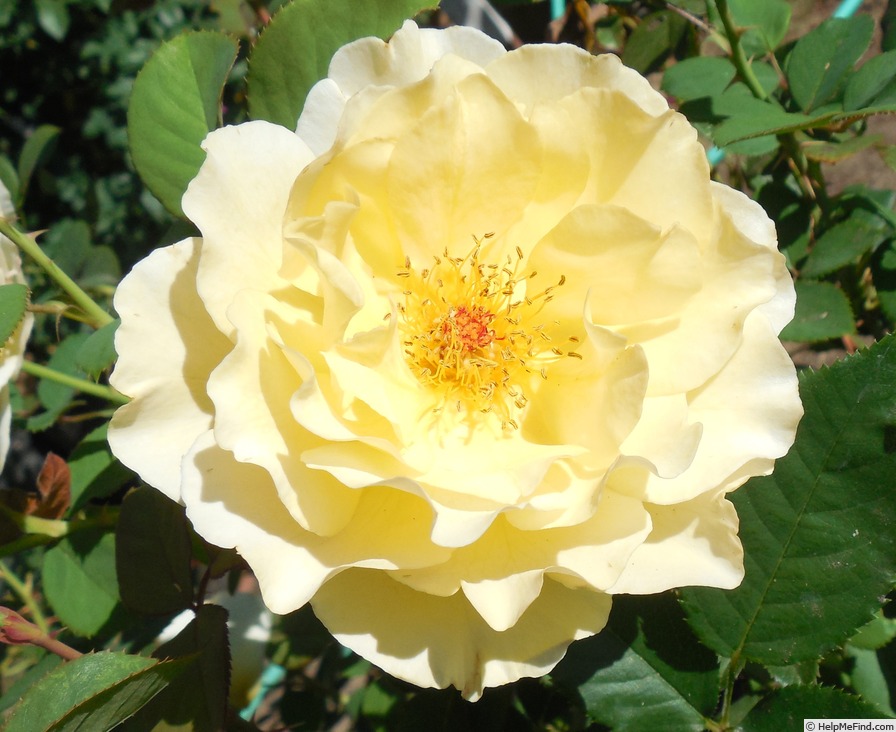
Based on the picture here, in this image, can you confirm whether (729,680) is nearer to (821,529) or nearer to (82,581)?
(821,529)

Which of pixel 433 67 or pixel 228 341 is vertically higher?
pixel 433 67

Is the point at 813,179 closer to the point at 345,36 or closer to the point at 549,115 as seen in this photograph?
the point at 549,115

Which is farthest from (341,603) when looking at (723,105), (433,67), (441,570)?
(723,105)

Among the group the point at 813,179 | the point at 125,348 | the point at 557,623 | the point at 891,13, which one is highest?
the point at 891,13

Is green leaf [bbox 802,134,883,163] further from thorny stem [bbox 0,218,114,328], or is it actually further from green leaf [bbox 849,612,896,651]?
thorny stem [bbox 0,218,114,328]

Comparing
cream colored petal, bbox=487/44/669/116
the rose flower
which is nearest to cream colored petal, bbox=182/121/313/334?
the rose flower

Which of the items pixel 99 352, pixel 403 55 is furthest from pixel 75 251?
pixel 403 55
